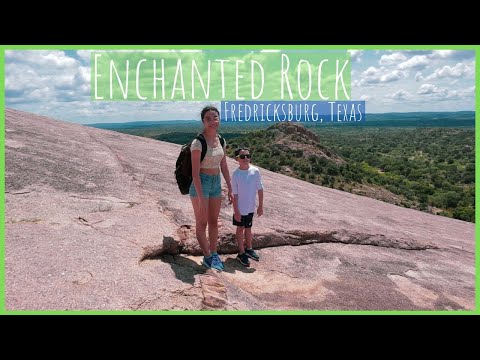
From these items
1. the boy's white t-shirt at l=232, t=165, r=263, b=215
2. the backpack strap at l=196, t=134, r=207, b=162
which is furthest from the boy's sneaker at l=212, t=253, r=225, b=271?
the backpack strap at l=196, t=134, r=207, b=162

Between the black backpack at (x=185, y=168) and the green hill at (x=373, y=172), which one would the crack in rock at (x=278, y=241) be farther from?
the green hill at (x=373, y=172)

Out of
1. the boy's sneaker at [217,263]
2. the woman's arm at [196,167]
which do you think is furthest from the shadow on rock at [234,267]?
the woman's arm at [196,167]

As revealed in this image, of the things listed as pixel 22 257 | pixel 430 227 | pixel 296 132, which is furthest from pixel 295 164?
pixel 22 257

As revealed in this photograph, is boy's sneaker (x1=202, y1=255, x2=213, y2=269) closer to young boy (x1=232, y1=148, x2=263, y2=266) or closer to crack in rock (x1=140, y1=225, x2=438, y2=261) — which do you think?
crack in rock (x1=140, y1=225, x2=438, y2=261)

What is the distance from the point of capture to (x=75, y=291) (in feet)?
11.8

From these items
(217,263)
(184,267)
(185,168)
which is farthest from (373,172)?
(184,267)

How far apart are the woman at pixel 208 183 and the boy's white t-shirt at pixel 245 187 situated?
0.30 metres

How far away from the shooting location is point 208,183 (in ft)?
15.5

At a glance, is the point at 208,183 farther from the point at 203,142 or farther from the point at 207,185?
the point at 203,142

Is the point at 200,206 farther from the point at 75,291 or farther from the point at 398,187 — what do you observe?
the point at 398,187

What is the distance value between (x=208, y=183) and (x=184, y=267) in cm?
98

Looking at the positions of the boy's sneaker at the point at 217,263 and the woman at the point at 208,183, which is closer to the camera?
the woman at the point at 208,183

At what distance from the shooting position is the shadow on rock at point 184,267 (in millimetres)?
4311

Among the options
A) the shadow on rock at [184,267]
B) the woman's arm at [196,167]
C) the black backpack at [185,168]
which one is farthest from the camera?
the black backpack at [185,168]
